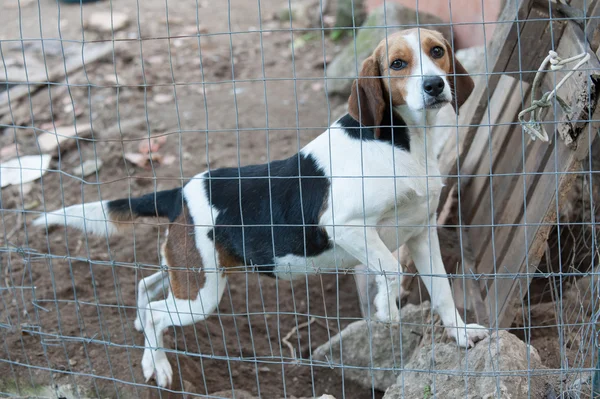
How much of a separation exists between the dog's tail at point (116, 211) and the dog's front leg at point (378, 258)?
1.02m

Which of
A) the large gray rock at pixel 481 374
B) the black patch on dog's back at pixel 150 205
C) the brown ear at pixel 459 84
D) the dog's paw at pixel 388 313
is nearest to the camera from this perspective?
the large gray rock at pixel 481 374

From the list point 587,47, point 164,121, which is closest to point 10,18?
point 164,121

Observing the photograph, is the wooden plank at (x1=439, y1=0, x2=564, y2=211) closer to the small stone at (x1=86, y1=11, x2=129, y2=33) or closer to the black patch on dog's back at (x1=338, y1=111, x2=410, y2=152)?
the black patch on dog's back at (x1=338, y1=111, x2=410, y2=152)

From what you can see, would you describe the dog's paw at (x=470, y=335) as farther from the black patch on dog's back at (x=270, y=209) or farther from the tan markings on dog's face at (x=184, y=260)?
the tan markings on dog's face at (x=184, y=260)

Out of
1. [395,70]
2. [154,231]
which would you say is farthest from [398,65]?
[154,231]

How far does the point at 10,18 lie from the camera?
10539 mm

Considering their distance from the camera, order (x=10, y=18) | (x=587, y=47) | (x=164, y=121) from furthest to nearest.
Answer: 1. (x=10, y=18)
2. (x=164, y=121)
3. (x=587, y=47)

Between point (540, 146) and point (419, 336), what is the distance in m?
1.29

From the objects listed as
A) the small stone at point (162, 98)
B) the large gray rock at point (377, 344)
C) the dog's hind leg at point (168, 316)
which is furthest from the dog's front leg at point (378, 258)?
the small stone at point (162, 98)

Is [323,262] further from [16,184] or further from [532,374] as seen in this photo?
[16,184]

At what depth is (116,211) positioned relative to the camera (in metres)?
4.17

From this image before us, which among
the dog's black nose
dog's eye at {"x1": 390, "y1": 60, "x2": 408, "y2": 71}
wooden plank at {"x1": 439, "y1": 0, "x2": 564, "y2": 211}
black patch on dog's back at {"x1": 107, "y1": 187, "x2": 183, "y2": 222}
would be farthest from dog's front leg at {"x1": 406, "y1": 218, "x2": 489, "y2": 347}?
black patch on dog's back at {"x1": 107, "y1": 187, "x2": 183, "y2": 222}

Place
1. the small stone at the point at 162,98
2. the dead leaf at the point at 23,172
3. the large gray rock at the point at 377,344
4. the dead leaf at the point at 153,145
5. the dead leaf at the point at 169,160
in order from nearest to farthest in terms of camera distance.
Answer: the large gray rock at the point at 377,344 → the dead leaf at the point at 23,172 → the dead leaf at the point at 169,160 → the dead leaf at the point at 153,145 → the small stone at the point at 162,98

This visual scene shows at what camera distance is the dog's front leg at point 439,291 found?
3.75 m
